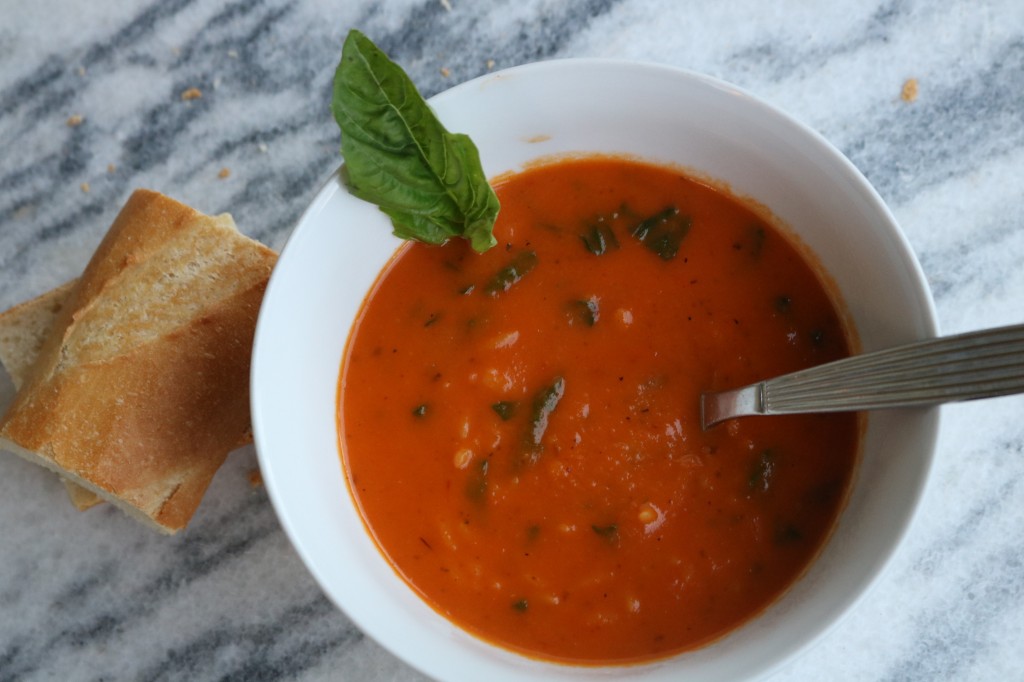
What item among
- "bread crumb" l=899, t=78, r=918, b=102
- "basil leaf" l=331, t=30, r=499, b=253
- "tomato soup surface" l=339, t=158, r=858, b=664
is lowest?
"tomato soup surface" l=339, t=158, r=858, b=664

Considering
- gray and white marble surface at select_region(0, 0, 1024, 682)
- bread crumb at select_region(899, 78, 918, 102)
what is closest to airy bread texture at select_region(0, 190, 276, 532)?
gray and white marble surface at select_region(0, 0, 1024, 682)

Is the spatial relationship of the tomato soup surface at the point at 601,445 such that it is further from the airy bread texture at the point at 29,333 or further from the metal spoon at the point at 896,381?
the airy bread texture at the point at 29,333

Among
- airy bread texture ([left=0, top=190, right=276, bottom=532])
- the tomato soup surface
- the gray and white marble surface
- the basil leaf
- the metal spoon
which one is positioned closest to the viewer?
the metal spoon

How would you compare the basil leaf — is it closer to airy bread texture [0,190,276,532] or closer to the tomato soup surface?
the tomato soup surface

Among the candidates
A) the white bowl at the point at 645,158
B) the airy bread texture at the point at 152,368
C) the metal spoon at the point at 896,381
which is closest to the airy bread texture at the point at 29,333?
the airy bread texture at the point at 152,368

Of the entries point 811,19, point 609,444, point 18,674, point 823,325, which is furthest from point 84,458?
point 811,19

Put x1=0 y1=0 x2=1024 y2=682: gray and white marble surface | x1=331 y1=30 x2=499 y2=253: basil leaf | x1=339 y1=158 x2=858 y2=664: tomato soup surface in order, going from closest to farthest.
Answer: x1=331 y1=30 x2=499 y2=253: basil leaf
x1=339 y1=158 x2=858 y2=664: tomato soup surface
x1=0 y1=0 x2=1024 y2=682: gray and white marble surface

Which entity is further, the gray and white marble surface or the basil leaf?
the gray and white marble surface
